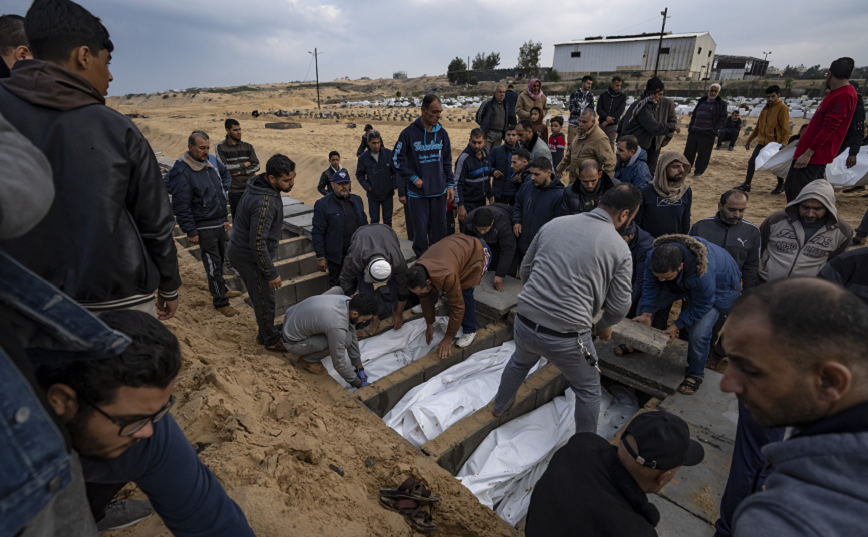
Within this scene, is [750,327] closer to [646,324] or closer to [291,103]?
[646,324]

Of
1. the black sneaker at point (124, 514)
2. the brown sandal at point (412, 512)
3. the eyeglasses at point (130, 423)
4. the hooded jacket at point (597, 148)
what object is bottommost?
the brown sandal at point (412, 512)

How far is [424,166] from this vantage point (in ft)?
16.7

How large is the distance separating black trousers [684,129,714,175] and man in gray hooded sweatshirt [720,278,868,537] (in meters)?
9.13

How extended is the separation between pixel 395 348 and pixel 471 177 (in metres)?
2.60

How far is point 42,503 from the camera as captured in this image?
0.67 metres

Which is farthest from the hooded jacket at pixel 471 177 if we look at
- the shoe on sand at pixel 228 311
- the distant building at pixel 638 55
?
the distant building at pixel 638 55

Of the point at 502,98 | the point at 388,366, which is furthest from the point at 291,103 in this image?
the point at 388,366

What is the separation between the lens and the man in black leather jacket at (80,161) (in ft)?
5.16

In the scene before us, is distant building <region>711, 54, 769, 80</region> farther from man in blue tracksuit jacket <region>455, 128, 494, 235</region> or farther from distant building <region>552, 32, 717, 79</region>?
man in blue tracksuit jacket <region>455, 128, 494, 235</region>

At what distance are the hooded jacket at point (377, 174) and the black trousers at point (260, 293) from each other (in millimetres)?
2833

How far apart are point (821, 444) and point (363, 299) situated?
2.97 m

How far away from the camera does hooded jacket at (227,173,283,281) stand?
3.46 m

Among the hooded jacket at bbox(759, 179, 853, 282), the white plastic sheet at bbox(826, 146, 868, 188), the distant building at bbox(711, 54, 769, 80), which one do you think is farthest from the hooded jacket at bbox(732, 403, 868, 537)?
the distant building at bbox(711, 54, 769, 80)

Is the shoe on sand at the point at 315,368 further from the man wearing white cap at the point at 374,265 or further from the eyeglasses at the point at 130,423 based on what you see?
the eyeglasses at the point at 130,423
